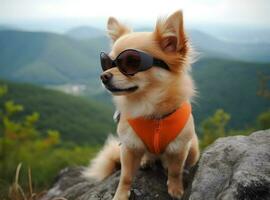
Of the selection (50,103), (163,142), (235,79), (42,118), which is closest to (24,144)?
(163,142)

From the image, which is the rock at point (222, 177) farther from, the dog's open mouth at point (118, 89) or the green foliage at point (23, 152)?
the green foliage at point (23, 152)

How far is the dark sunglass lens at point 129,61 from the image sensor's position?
11.4ft

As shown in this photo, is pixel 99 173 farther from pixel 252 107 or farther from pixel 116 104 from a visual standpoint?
pixel 252 107

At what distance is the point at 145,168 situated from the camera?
454cm

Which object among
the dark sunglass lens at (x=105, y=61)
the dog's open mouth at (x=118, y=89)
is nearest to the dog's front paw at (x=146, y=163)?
the dog's open mouth at (x=118, y=89)

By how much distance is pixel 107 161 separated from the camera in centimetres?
515

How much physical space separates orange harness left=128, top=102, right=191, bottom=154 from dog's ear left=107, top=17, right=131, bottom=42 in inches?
38.5

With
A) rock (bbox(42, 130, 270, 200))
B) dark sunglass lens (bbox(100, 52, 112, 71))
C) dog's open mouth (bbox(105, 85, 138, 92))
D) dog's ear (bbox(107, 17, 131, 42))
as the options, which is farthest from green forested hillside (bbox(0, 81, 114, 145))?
dog's open mouth (bbox(105, 85, 138, 92))

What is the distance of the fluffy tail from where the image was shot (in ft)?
16.6

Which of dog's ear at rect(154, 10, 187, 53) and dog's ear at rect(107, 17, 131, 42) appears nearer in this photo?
dog's ear at rect(154, 10, 187, 53)

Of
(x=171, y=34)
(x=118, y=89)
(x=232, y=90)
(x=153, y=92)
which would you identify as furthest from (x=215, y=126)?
(x=232, y=90)

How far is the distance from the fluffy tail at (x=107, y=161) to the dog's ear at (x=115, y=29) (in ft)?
5.32

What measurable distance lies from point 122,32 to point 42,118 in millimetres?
75095

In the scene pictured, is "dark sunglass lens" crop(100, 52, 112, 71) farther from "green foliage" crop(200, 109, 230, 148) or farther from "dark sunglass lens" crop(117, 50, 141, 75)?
"green foliage" crop(200, 109, 230, 148)
